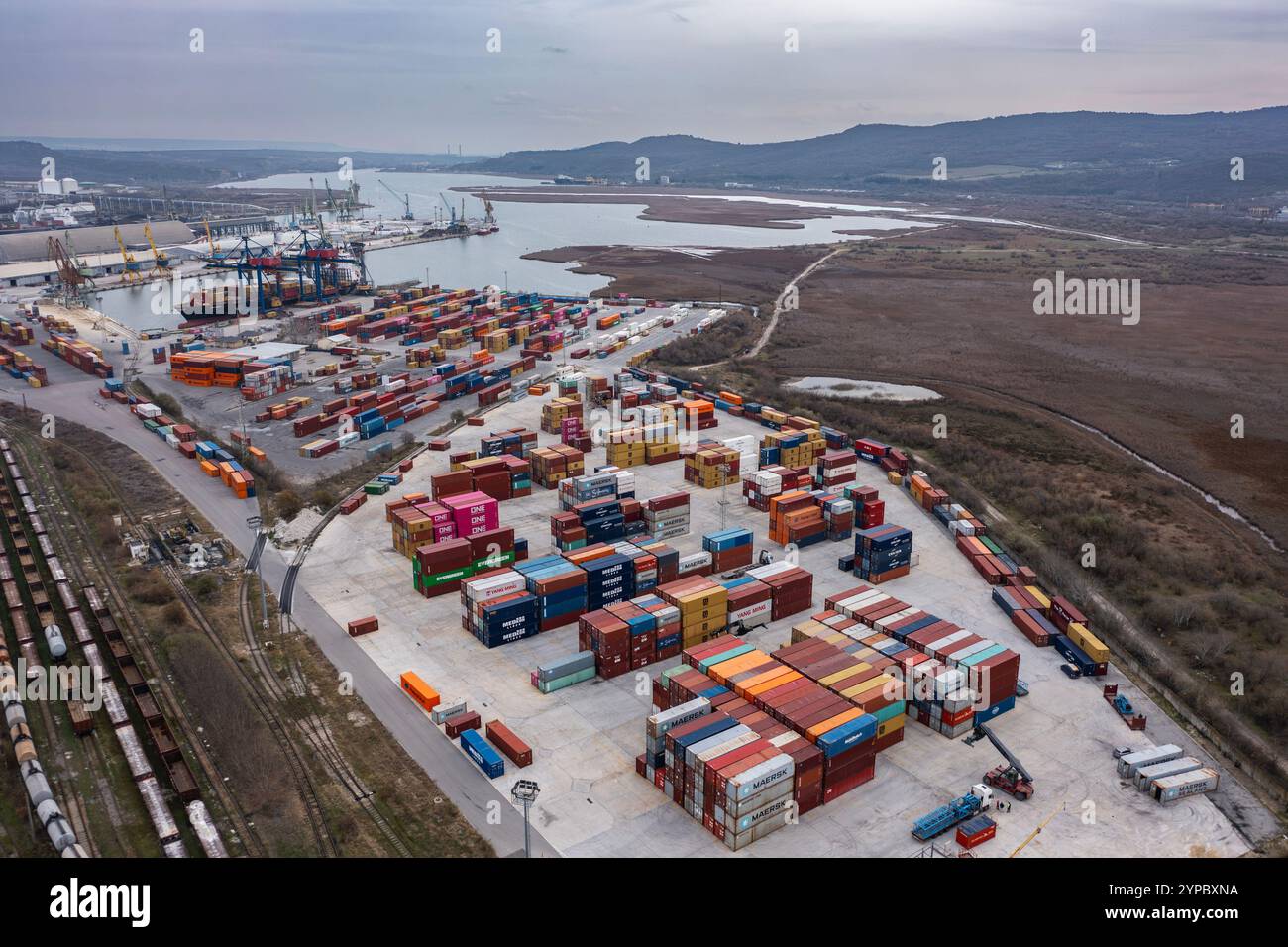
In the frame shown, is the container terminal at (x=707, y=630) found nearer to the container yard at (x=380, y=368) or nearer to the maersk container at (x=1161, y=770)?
the maersk container at (x=1161, y=770)

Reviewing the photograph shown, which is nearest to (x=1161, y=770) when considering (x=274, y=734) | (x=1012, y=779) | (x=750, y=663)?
(x=1012, y=779)

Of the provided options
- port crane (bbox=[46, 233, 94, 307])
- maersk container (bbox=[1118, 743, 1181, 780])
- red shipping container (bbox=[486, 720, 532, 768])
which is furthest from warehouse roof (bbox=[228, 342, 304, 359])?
maersk container (bbox=[1118, 743, 1181, 780])

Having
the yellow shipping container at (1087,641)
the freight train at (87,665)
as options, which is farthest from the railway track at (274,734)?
the yellow shipping container at (1087,641)

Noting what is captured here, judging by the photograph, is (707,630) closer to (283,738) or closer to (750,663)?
(750,663)

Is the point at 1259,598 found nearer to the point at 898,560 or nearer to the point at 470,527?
the point at 898,560

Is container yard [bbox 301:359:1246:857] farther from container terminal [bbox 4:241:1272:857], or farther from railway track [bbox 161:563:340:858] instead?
railway track [bbox 161:563:340:858]

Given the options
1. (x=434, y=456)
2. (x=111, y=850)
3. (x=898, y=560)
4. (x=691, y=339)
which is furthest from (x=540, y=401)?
(x=111, y=850)
